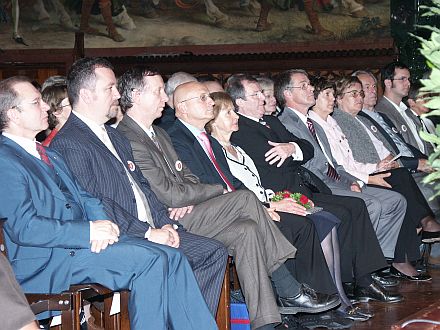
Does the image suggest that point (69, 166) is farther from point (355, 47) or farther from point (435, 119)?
point (355, 47)

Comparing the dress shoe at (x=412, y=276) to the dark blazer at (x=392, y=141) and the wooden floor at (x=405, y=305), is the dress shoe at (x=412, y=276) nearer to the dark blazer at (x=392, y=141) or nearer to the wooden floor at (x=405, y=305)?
the wooden floor at (x=405, y=305)

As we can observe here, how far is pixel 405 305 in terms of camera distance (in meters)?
6.38

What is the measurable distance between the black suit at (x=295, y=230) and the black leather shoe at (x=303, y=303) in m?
0.15

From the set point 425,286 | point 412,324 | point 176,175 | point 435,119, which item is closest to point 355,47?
point 435,119

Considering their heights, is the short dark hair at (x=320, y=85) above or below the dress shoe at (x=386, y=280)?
above

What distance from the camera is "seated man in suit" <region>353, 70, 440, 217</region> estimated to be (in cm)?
790

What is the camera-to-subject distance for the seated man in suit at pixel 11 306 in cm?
273

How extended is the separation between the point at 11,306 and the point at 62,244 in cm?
147

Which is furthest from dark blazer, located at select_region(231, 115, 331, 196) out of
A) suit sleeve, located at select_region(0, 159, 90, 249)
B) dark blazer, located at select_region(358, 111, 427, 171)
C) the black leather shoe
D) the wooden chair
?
suit sleeve, located at select_region(0, 159, 90, 249)

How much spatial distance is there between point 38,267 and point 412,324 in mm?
1786

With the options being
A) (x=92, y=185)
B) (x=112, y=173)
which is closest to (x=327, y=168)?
(x=112, y=173)

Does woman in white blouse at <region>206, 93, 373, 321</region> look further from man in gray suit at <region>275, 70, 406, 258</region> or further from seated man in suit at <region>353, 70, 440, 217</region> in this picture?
seated man in suit at <region>353, 70, 440, 217</region>

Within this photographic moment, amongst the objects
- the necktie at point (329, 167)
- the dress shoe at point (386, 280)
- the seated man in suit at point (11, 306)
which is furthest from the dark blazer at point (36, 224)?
the dress shoe at point (386, 280)

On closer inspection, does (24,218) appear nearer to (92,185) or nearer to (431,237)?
(92,185)
